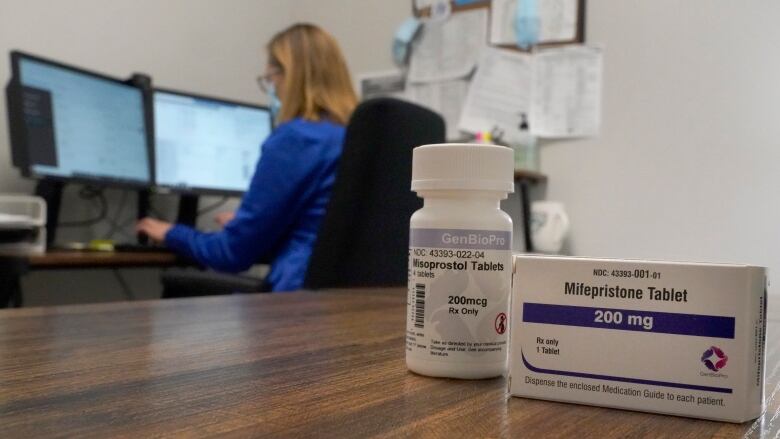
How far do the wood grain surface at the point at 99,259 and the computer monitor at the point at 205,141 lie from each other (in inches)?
13.7

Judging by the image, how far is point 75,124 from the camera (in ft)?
5.90

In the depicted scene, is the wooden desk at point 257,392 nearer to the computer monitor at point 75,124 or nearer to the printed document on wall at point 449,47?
the computer monitor at point 75,124

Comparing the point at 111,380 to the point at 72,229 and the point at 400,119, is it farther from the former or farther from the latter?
the point at 72,229

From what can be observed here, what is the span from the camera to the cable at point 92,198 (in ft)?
A: 6.66

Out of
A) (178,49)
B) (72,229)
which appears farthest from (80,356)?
(178,49)

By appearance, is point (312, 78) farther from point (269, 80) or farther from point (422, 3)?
point (422, 3)

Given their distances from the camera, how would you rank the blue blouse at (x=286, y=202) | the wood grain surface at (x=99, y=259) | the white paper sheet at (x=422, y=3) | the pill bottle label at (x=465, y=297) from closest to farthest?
the pill bottle label at (x=465, y=297) → the wood grain surface at (x=99, y=259) → the blue blouse at (x=286, y=202) → the white paper sheet at (x=422, y=3)

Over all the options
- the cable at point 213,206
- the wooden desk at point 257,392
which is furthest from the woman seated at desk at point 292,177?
the wooden desk at point 257,392

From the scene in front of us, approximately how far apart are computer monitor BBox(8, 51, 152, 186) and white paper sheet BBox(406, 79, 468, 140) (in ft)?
3.34

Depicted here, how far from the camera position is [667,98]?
1.99m

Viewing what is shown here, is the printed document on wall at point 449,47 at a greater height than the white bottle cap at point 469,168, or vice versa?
the printed document on wall at point 449,47

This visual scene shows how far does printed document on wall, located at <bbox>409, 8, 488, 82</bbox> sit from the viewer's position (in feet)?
7.77

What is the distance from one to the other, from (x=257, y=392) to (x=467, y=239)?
0.49 ft

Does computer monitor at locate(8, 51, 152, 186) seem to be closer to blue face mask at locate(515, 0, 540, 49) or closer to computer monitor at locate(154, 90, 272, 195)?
computer monitor at locate(154, 90, 272, 195)
